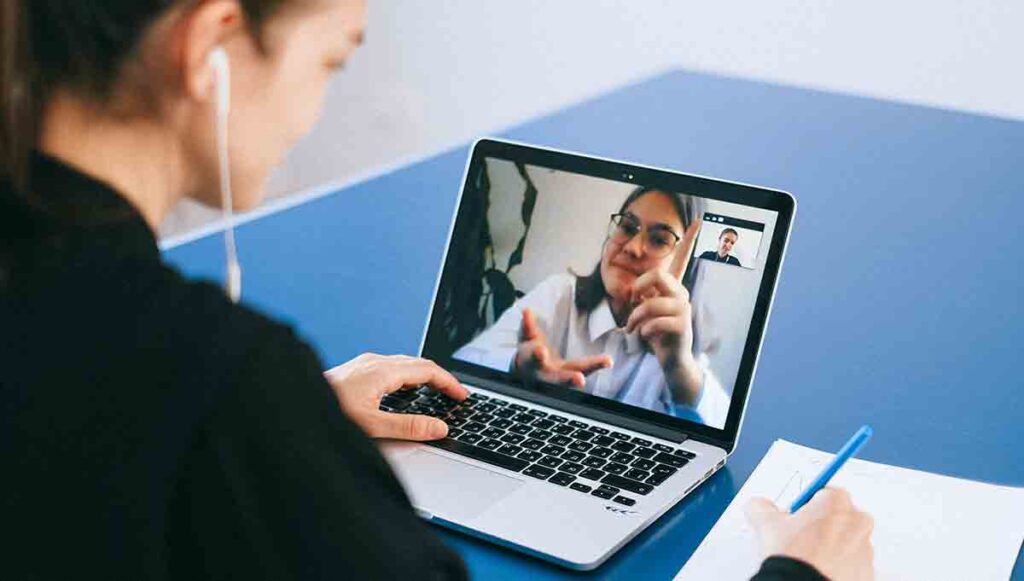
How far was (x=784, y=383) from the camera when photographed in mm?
1349

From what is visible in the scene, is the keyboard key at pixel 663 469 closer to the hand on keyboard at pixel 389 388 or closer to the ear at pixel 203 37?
the hand on keyboard at pixel 389 388

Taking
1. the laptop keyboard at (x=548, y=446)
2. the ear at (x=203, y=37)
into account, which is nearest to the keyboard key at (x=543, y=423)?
Result: the laptop keyboard at (x=548, y=446)

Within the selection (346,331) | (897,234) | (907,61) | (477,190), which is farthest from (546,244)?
(907,61)

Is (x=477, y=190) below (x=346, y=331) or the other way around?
the other way around

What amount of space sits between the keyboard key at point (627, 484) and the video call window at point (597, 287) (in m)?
0.10

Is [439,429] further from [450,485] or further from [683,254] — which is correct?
[683,254]

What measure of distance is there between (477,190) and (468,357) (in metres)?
0.16

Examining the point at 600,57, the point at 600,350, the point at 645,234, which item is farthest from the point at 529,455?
the point at 600,57

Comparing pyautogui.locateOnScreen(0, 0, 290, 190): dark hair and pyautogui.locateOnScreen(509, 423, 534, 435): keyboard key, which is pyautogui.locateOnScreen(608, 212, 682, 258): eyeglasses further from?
pyautogui.locateOnScreen(0, 0, 290, 190): dark hair

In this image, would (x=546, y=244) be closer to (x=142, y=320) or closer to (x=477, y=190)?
(x=477, y=190)

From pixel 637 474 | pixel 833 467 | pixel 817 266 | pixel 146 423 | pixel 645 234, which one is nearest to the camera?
pixel 146 423

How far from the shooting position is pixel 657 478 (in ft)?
3.71

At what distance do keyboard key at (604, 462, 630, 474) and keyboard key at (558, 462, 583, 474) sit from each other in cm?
2

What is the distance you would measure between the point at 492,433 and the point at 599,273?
6.7 inches
